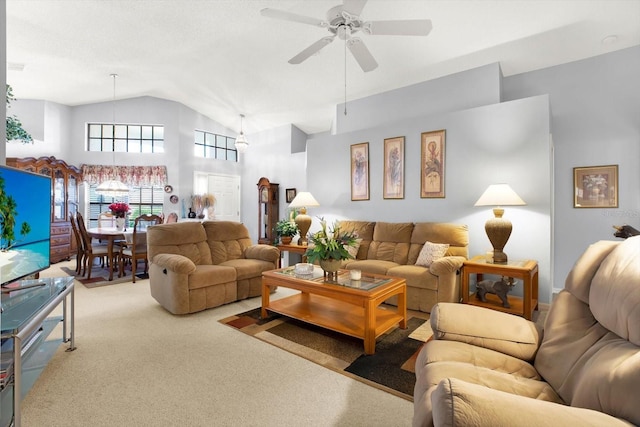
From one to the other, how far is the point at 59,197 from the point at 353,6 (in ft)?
22.9

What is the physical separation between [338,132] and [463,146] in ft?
7.81

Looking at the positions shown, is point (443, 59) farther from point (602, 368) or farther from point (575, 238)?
point (602, 368)

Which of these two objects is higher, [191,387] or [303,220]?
[303,220]

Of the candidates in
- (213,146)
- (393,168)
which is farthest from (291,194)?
(393,168)

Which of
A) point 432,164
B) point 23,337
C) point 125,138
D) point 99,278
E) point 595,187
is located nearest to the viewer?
point 23,337

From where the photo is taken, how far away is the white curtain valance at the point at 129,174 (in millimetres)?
7207

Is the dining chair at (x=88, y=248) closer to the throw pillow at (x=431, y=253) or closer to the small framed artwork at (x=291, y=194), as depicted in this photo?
the small framed artwork at (x=291, y=194)

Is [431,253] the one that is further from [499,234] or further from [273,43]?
[273,43]

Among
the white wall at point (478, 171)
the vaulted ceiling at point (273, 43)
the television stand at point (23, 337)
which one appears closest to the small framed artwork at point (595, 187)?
the white wall at point (478, 171)

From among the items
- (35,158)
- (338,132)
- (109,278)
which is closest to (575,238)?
(338,132)

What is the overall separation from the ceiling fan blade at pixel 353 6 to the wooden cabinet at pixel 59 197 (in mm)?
6714

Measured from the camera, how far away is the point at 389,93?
5.27 m

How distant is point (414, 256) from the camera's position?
4109 millimetres

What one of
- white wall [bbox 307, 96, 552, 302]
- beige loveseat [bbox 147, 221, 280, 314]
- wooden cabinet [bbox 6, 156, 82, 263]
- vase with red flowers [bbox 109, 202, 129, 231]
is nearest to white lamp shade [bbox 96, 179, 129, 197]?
vase with red flowers [bbox 109, 202, 129, 231]
